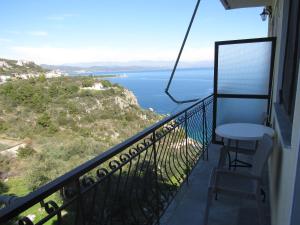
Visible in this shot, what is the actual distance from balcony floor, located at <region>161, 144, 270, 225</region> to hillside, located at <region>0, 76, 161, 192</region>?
12.4 metres

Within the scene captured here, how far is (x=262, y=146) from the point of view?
1938 millimetres

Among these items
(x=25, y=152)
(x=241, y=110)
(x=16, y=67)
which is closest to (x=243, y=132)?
(x=241, y=110)

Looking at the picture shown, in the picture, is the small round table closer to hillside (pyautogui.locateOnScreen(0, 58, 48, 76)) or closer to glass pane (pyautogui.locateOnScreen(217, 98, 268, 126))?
glass pane (pyautogui.locateOnScreen(217, 98, 268, 126))

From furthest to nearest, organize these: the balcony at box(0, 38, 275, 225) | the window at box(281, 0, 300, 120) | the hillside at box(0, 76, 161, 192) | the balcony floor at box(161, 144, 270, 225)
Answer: the hillside at box(0, 76, 161, 192) → the balcony floor at box(161, 144, 270, 225) → the window at box(281, 0, 300, 120) → the balcony at box(0, 38, 275, 225)

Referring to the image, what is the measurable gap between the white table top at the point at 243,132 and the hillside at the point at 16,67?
39326 mm

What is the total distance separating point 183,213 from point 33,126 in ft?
75.6

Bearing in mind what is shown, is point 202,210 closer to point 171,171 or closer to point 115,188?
point 171,171

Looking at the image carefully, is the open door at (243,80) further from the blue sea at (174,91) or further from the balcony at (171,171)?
the blue sea at (174,91)

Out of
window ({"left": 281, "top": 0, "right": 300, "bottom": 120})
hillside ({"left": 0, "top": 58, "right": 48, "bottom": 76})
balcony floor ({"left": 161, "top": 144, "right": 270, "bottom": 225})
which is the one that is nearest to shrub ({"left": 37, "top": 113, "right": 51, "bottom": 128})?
hillside ({"left": 0, "top": 58, "right": 48, "bottom": 76})

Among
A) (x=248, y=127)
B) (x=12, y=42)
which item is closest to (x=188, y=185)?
(x=248, y=127)

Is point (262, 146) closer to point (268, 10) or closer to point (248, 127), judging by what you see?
point (248, 127)

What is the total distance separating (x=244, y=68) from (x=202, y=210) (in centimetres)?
242

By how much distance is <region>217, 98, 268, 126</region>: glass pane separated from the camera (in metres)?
3.63

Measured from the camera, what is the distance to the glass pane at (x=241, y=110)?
11.9 ft
